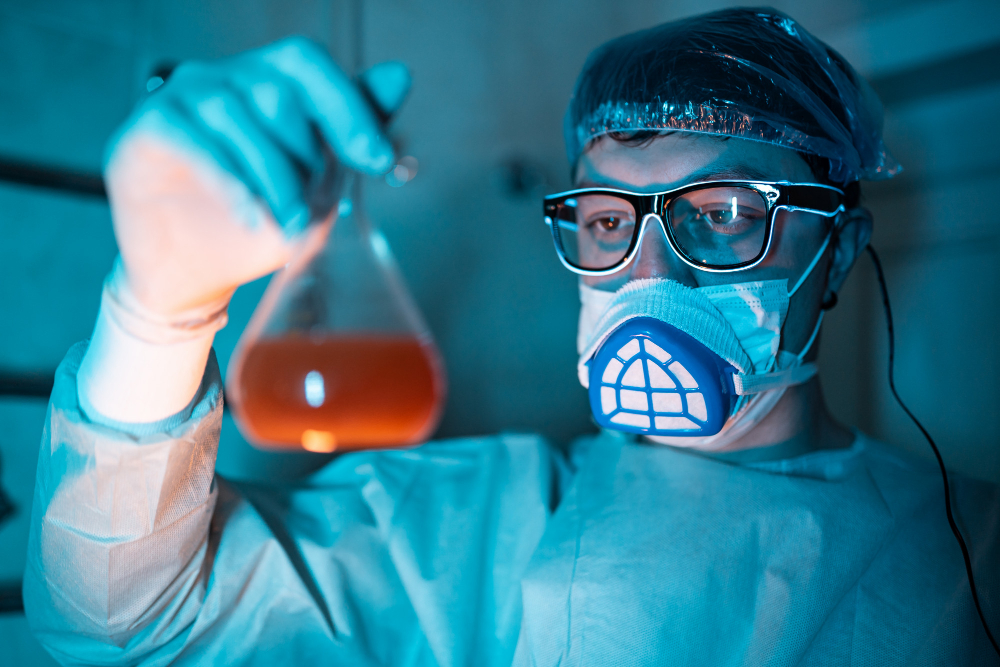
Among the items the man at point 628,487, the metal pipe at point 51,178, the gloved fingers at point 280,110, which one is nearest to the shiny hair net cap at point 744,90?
the man at point 628,487

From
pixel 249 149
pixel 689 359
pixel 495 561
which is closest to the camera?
pixel 249 149

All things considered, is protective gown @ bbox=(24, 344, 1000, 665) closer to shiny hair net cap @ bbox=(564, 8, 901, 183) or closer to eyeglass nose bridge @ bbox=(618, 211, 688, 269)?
eyeglass nose bridge @ bbox=(618, 211, 688, 269)

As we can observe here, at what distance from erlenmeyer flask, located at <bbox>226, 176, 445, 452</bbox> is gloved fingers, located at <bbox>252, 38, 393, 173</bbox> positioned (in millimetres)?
211

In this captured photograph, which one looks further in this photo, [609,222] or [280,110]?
Answer: [609,222]

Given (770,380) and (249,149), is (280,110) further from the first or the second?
(770,380)

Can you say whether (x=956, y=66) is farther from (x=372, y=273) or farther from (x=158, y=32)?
(x=158, y=32)

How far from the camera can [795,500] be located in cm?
83

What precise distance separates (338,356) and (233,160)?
34 cm

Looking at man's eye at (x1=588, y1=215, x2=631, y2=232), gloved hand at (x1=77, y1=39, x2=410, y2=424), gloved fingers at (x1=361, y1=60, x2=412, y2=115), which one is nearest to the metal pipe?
gloved hand at (x1=77, y1=39, x2=410, y2=424)

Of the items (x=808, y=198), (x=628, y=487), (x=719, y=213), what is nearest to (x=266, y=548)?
(x=628, y=487)

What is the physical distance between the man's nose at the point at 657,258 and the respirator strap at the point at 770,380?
0.14m

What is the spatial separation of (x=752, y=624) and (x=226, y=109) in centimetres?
80

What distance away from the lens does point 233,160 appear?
18.9 inches

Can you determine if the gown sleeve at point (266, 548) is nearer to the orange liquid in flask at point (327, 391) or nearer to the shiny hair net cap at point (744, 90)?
the orange liquid in flask at point (327, 391)
